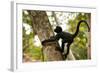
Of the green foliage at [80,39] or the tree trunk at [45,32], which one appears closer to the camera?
the tree trunk at [45,32]

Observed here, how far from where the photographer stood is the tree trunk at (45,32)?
5.62 ft

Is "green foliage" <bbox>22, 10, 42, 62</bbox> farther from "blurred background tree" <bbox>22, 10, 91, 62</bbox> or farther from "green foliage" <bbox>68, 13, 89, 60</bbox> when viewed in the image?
"green foliage" <bbox>68, 13, 89, 60</bbox>

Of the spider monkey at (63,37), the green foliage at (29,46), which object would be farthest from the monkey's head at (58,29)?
the green foliage at (29,46)

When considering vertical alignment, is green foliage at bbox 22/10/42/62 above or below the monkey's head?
below

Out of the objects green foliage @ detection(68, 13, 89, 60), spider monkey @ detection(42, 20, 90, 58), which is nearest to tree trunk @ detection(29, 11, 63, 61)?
spider monkey @ detection(42, 20, 90, 58)

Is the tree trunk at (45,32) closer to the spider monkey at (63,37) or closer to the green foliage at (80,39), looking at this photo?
the spider monkey at (63,37)

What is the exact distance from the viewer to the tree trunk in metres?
1.71

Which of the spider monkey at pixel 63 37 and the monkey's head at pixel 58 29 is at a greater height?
the monkey's head at pixel 58 29

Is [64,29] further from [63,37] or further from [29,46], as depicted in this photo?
[29,46]

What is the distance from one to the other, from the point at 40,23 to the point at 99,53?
21.4 inches

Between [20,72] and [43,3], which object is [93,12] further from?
[20,72]

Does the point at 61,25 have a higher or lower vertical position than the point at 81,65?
higher

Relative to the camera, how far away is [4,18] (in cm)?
164

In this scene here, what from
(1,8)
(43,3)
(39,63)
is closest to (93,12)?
(43,3)
